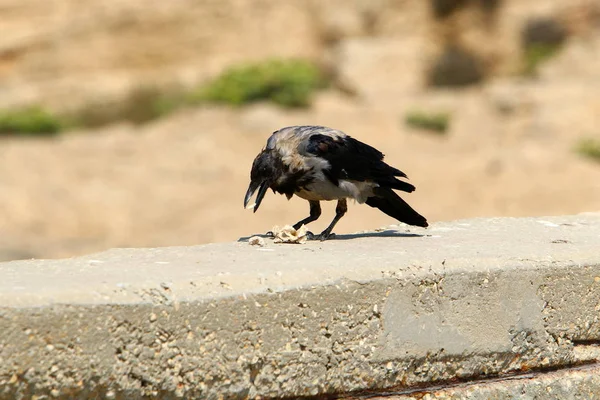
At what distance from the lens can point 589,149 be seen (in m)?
14.2

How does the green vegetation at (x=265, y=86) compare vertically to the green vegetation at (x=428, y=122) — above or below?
above

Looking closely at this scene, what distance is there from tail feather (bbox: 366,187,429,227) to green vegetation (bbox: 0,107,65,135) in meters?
14.9

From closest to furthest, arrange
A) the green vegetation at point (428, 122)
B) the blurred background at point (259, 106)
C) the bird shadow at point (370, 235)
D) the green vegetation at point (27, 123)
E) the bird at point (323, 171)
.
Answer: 1. the bird shadow at point (370, 235)
2. the bird at point (323, 171)
3. the blurred background at point (259, 106)
4. the green vegetation at point (428, 122)
5. the green vegetation at point (27, 123)

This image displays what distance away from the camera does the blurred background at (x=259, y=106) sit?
39.5ft

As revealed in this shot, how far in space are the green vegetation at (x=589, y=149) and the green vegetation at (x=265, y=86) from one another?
552cm

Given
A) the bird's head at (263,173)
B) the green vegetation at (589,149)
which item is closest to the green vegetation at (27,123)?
the green vegetation at (589,149)

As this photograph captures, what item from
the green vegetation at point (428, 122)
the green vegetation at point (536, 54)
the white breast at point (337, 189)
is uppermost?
the green vegetation at point (536, 54)

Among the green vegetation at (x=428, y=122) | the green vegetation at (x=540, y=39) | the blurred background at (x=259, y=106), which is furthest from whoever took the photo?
the green vegetation at (x=540, y=39)

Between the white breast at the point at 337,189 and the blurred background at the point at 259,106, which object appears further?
the blurred background at the point at 259,106

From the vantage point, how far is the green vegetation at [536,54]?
20781 mm

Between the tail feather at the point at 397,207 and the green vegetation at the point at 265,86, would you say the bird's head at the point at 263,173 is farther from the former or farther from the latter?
the green vegetation at the point at 265,86

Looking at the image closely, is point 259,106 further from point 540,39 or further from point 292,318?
point 292,318

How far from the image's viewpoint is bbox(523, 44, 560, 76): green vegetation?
20781 mm

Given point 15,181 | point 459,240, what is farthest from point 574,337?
point 15,181
